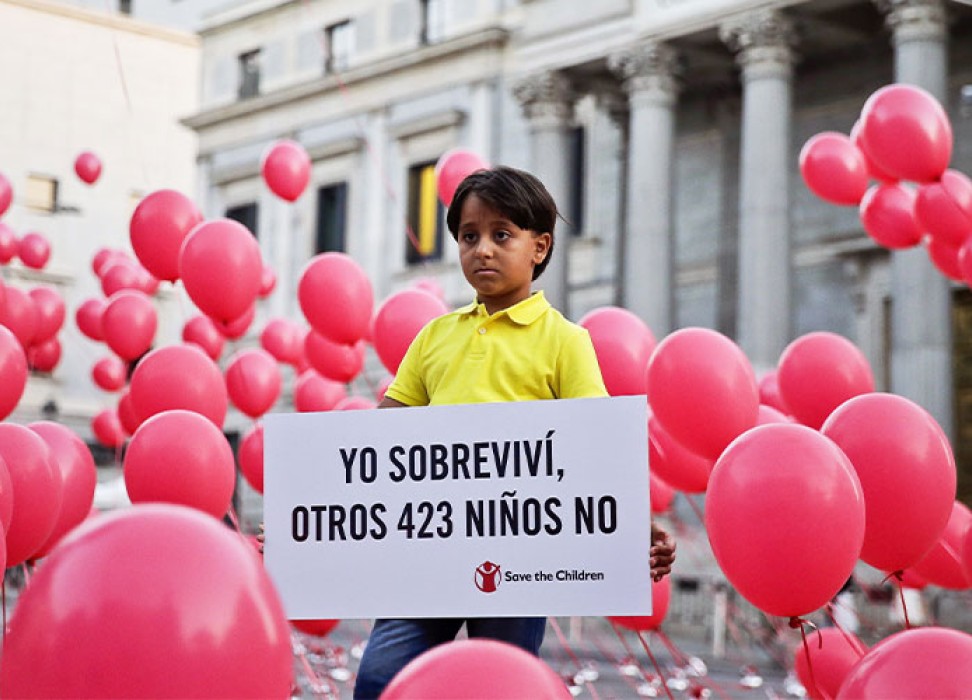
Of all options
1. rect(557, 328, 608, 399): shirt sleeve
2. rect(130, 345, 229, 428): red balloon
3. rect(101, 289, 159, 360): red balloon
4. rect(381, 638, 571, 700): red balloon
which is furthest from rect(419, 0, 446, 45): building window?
rect(381, 638, 571, 700): red balloon

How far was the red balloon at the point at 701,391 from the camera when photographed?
6059 mm

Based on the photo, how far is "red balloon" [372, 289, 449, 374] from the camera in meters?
8.19

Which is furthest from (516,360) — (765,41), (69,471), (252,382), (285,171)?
(765,41)

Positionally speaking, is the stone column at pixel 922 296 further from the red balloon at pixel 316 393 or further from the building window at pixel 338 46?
the building window at pixel 338 46

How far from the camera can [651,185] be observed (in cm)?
2247

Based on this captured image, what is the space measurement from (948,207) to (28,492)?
214 inches

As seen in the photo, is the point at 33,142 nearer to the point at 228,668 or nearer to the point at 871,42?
the point at 871,42

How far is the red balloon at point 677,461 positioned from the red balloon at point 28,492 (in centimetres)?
285

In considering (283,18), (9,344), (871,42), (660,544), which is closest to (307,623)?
(9,344)

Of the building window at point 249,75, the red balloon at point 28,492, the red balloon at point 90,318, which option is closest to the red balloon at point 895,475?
the red balloon at point 28,492

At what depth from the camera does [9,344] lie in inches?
270

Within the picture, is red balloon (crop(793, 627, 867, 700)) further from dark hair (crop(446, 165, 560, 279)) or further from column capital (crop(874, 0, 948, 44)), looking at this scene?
column capital (crop(874, 0, 948, 44))

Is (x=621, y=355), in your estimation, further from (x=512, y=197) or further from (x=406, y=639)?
(x=406, y=639)

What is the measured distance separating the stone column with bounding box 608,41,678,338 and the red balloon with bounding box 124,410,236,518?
1609 centimetres
